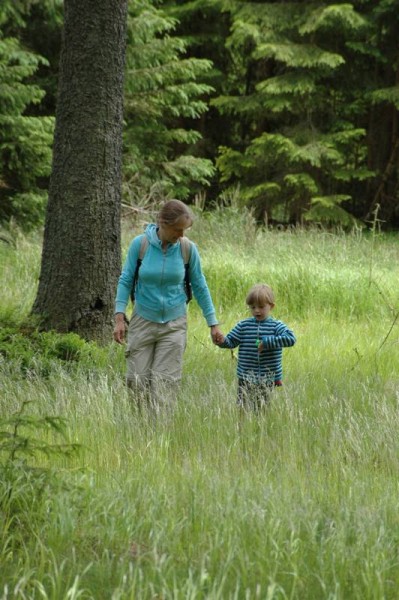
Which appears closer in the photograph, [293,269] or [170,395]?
[170,395]

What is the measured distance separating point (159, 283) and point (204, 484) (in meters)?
2.02

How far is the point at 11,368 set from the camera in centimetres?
664

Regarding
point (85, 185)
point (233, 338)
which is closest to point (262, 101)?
point (85, 185)

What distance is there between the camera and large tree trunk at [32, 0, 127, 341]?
7.61 metres

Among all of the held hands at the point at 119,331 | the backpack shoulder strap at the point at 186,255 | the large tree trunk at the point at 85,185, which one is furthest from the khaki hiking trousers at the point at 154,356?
the large tree trunk at the point at 85,185

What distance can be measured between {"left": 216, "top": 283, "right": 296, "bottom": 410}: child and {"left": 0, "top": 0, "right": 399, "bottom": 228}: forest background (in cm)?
964

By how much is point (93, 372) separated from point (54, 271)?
4.34ft

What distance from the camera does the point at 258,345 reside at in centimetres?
557

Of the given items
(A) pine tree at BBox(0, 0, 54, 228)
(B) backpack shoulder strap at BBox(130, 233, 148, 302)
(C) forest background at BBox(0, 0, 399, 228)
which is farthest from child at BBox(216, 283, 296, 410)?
(C) forest background at BBox(0, 0, 399, 228)

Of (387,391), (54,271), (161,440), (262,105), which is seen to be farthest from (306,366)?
(262,105)

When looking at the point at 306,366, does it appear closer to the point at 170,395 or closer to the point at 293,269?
the point at 170,395

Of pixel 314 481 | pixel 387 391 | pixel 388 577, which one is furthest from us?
pixel 387 391

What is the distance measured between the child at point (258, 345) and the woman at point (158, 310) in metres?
0.20

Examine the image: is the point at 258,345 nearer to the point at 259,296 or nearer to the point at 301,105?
the point at 259,296
